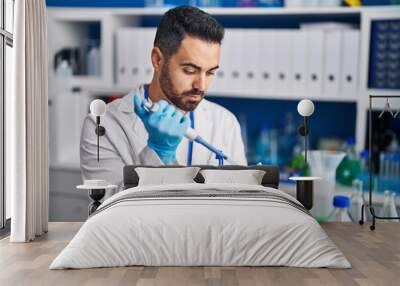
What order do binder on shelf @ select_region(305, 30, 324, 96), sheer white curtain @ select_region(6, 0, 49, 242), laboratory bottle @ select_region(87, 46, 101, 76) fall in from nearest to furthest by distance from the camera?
sheer white curtain @ select_region(6, 0, 49, 242), binder on shelf @ select_region(305, 30, 324, 96), laboratory bottle @ select_region(87, 46, 101, 76)

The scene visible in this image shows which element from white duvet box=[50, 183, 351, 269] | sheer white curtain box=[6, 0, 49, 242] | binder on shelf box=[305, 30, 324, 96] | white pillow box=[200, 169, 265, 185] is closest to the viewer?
white duvet box=[50, 183, 351, 269]

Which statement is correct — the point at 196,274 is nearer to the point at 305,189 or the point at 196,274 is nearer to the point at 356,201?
the point at 305,189

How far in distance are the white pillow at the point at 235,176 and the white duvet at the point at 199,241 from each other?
114cm

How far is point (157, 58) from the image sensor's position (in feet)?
18.2

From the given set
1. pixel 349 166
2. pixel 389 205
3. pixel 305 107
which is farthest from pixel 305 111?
pixel 389 205

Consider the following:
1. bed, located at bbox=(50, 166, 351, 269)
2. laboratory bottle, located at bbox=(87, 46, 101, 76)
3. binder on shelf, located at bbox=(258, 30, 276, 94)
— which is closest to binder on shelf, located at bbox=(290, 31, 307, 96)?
binder on shelf, located at bbox=(258, 30, 276, 94)

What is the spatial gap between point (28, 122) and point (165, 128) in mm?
1360

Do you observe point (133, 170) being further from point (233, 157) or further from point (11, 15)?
point (11, 15)

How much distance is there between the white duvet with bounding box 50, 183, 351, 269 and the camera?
11.8ft

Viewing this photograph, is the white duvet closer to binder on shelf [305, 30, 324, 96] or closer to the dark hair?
binder on shelf [305, 30, 324, 96]

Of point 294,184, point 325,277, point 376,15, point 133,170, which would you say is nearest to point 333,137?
point 294,184

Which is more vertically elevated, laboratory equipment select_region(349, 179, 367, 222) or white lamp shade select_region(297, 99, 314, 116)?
white lamp shade select_region(297, 99, 314, 116)

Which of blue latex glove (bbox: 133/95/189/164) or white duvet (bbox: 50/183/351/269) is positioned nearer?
white duvet (bbox: 50/183/351/269)

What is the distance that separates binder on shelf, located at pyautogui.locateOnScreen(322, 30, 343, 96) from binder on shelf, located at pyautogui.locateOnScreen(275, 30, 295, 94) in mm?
297
